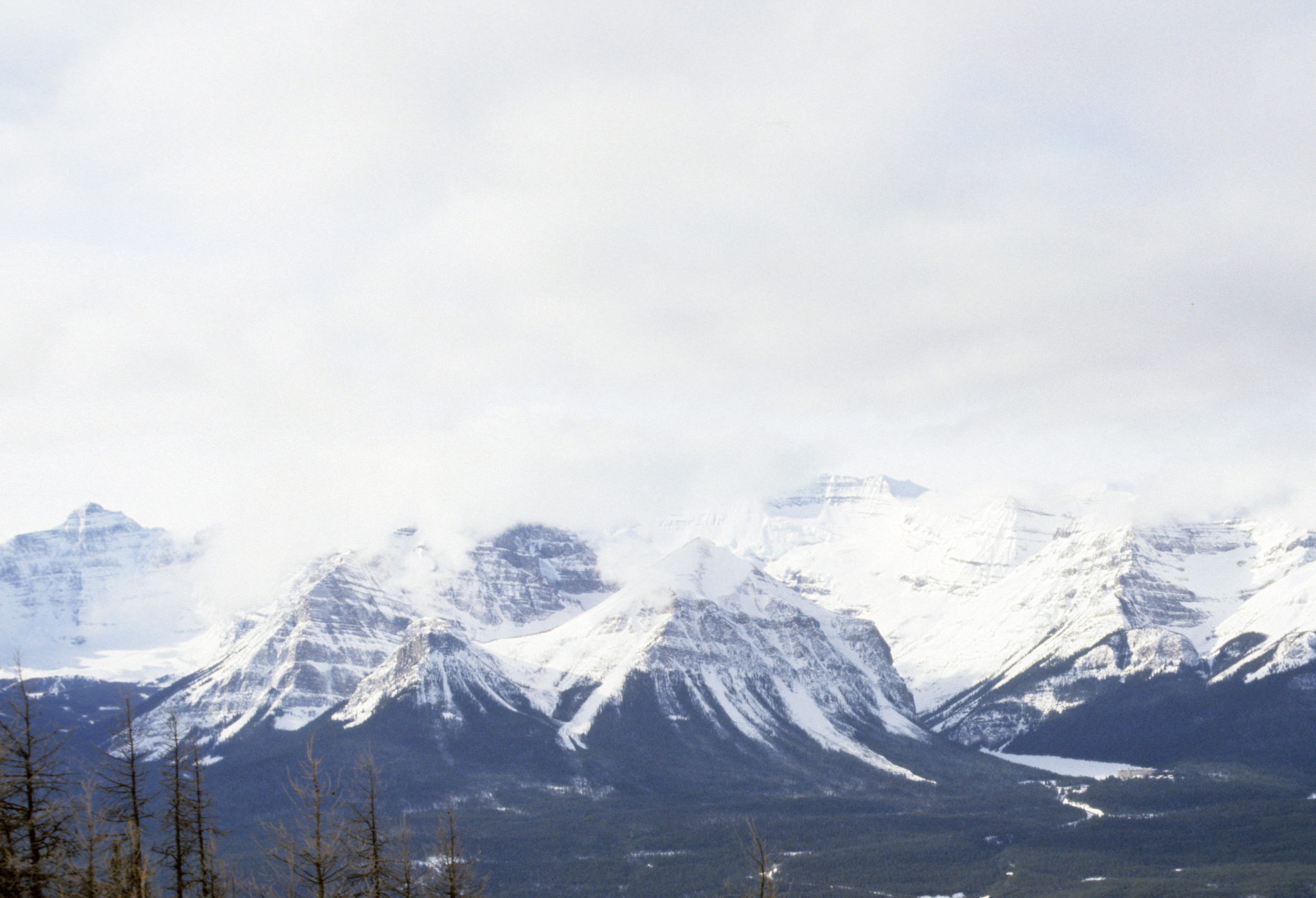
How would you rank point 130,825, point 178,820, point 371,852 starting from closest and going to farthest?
point 130,825
point 371,852
point 178,820

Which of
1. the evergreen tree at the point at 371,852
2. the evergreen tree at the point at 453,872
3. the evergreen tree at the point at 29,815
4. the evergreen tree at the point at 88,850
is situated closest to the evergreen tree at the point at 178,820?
the evergreen tree at the point at 88,850

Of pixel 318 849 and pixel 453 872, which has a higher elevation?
pixel 318 849

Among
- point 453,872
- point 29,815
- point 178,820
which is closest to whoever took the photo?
point 29,815

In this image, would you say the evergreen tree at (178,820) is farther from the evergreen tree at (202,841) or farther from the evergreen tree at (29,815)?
the evergreen tree at (29,815)

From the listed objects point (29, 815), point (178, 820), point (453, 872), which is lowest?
point (453, 872)

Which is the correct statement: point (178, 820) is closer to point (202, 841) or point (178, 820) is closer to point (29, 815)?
point (202, 841)

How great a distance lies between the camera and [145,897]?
56.9 m

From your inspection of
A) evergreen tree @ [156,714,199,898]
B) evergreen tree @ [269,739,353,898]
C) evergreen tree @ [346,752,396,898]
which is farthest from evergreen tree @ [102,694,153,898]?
evergreen tree @ [346,752,396,898]

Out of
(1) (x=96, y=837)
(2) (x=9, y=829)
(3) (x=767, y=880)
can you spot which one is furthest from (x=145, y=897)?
(3) (x=767, y=880)

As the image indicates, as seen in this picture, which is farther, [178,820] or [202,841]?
[202,841]

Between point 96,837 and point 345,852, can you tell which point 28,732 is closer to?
point 96,837

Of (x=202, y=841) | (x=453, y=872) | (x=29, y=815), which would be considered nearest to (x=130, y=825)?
(x=202, y=841)

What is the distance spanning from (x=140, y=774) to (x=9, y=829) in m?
8.24

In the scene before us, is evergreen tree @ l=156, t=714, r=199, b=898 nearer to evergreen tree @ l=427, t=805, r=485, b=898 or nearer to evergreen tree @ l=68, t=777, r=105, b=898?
evergreen tree @ l=68, t=777, r=105, b=898
